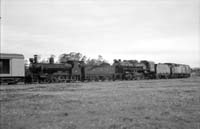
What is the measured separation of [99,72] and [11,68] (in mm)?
16714

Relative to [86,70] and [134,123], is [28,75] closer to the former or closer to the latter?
[86,70]

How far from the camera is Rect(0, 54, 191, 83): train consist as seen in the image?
1016 inches

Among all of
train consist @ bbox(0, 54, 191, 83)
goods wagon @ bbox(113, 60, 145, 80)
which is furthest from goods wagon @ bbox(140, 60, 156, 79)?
goods wagon @ bbox(113, 60, 145, 80)

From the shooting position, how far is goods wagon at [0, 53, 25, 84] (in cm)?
2530

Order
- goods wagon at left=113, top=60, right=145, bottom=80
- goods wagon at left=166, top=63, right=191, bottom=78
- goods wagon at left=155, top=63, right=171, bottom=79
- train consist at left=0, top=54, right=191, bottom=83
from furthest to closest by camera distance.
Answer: goods wagon at left=166, top=63, right=191, bottom=78 < goods wagon at left=155, top=63, right=171, bottom=79 < goods wagon at left=113, top=60, right=145, bottom=80 < train consist at left=0, top=54, right=191, bottom=83

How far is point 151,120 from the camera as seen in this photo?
691cm

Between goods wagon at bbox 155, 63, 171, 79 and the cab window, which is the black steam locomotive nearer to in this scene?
goods wagon at bbox 155, 63, 171, 79

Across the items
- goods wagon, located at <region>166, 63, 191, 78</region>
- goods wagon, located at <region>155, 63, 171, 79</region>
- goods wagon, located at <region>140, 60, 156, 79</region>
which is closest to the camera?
goods wagon, located at <region>140, 60, 156, 79</region>

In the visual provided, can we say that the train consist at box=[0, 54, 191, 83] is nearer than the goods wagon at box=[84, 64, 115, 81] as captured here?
Yes

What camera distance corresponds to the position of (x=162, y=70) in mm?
50312

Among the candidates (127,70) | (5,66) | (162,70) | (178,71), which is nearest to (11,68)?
(5,66)

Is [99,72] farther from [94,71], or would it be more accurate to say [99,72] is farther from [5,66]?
[5,66]

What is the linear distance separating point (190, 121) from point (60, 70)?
2734cm

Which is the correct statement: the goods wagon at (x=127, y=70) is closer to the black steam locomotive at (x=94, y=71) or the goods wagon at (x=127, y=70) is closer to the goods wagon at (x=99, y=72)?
the black steam locomotive at (x=94, y=71)
